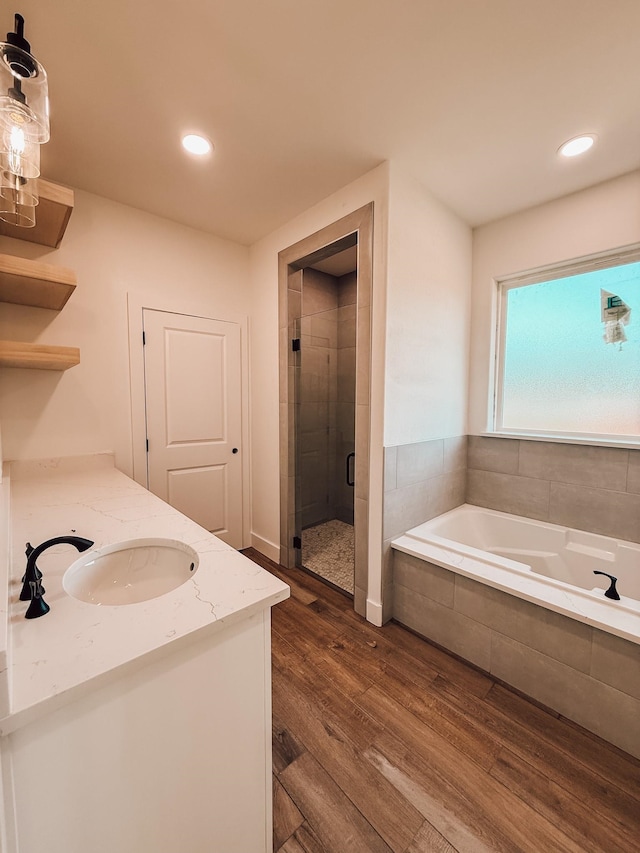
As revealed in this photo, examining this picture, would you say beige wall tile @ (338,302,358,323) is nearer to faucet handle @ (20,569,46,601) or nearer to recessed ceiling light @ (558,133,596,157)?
recessed ceiling light @ (558,133,596,157)

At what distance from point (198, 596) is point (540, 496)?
238 cm

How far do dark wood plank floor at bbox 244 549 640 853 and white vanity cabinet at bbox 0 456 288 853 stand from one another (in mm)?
335

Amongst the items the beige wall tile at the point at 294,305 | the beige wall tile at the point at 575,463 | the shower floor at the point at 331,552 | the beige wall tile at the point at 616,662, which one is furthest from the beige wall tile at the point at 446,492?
the beige wall tile at the point at 294,305

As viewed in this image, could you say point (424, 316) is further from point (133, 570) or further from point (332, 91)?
point (133, 570)

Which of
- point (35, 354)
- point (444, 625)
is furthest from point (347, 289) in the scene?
point (444, 625)

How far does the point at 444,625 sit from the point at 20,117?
2560 mm

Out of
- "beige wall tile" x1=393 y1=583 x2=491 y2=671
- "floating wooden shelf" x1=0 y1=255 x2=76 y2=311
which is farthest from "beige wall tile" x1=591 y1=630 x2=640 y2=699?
"floating wooden shelf" x1=0 y1=255 x2=76 y2=311

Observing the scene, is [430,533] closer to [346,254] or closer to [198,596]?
[198,596]

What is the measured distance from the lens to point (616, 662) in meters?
1.34

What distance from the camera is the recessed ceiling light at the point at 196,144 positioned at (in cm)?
168

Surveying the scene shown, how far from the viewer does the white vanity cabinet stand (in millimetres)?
591

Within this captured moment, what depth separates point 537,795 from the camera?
3.90 feet

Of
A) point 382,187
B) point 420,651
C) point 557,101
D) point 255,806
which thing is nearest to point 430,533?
point 420,651

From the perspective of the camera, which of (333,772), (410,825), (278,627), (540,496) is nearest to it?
(410,825)
